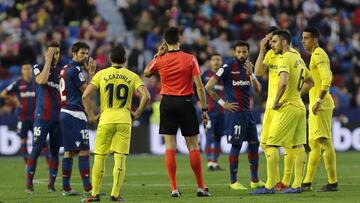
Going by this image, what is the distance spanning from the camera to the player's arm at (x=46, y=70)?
57.5 feet

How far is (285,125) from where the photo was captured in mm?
16344

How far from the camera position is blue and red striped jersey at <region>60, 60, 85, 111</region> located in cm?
1702

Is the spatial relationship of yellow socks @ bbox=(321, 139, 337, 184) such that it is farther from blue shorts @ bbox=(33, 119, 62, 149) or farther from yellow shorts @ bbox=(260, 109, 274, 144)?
blue shorts @ bbox=(33, 119, 62, 149)

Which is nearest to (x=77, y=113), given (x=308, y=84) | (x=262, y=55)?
(x=262, y=55)

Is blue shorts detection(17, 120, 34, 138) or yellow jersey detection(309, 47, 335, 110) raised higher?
yellow jersey detection(309, 47, 335, 110)

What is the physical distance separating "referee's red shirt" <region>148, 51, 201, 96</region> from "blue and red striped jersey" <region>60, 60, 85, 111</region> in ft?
4.64

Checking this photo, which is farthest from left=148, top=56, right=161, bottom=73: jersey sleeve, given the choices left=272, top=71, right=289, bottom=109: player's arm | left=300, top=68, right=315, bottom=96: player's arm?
left=300, top=68, right=315, bottom=96: player's arm

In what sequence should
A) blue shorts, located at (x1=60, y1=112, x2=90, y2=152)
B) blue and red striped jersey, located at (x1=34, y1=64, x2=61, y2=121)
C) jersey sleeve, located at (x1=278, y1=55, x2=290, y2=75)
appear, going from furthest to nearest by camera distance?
blue and red striped jersey, located at (x1=34, y1=64, x2=61, y2=121)
blue shorts, located at (x1=60, y1=112, x2=90, y2=152)
jersey sleeve, located at (x1=278, y1=55, x2=290, y2=75)

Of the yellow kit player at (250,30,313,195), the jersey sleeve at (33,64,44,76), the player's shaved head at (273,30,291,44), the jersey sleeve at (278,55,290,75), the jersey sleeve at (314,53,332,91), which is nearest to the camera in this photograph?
the jersey sleeve at (278,55,290,75)

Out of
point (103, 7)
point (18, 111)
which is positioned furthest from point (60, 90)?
point (103, 7)

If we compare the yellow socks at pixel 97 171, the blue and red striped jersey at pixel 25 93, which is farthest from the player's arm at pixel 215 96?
the blue and red striped jersey at pixel 25 93

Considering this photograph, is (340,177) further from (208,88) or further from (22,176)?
(22,176)

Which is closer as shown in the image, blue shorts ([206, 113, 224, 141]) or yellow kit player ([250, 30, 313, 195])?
yellow kit player ([250, 30, 313, 195])

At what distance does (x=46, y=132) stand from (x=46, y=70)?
1218 mm
